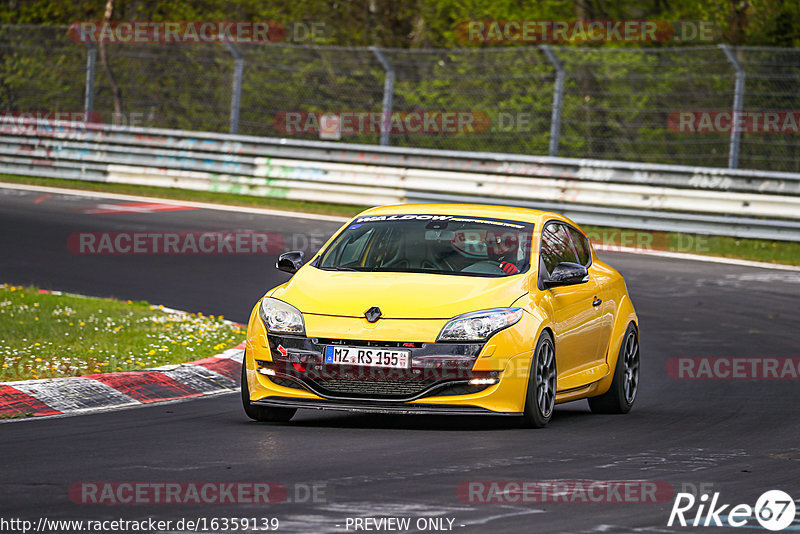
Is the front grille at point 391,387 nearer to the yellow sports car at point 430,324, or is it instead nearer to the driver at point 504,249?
the yellow sports car at point 430,324

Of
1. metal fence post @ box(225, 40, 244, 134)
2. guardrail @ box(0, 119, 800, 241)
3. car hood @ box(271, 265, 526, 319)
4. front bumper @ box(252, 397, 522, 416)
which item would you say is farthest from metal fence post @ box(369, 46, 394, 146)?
front bumper @ box(252, 397, 522, 416)

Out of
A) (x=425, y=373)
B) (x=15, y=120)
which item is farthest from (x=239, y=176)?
(x=425, y=373)

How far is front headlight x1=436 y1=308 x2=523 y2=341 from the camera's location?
8.38 m

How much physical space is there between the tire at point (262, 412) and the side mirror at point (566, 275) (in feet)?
6.02

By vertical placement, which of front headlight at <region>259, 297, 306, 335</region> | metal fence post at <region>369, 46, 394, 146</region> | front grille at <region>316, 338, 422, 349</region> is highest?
metal fence post at <region>369, 46, 394, 146</region>

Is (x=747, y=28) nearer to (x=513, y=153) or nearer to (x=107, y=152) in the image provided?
(x=513, y=153)

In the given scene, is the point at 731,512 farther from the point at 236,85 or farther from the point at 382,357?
the point at 236,85

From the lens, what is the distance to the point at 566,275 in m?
9.22

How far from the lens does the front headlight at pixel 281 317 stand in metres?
8.57

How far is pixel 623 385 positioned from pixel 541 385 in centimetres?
158

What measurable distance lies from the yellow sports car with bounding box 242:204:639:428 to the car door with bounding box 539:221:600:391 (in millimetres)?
15

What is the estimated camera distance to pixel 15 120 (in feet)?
88.4

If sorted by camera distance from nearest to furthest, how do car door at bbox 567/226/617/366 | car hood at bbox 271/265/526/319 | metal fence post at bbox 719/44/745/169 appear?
car hood at bbox 271/265/526/319, car door at bbox 567/226/617/366, metal fence post at bbox 719/44/745/169

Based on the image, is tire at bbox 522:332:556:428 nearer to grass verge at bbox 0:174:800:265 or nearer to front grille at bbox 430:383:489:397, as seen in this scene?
front grille at bbox 430:383:489:397
